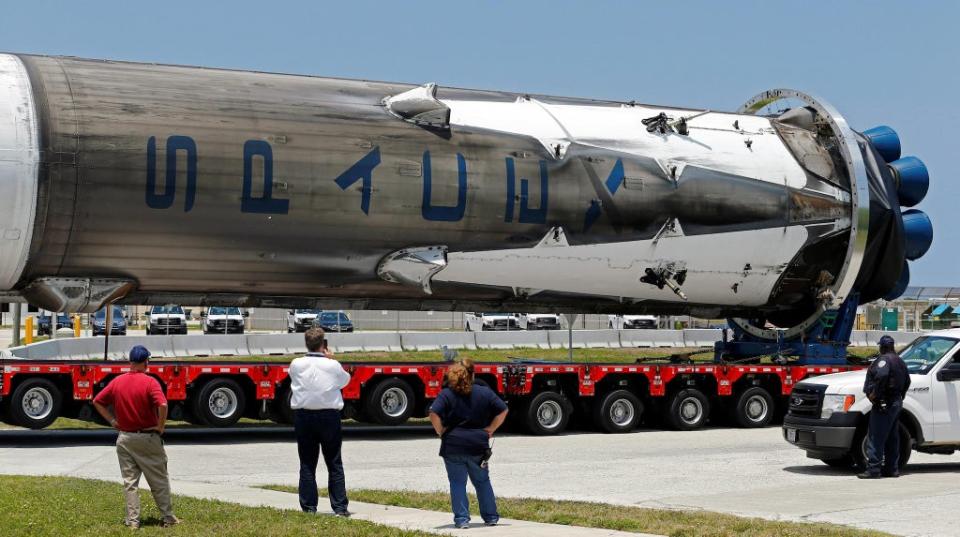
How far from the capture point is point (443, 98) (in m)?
20.5

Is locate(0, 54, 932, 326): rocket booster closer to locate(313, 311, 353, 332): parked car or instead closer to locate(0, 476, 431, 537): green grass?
locate(0, 476, 431, 537): green grass

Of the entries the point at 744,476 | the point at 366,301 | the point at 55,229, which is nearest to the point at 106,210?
the point at 55,229

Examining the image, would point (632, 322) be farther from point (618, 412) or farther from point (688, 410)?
point (618, 412)

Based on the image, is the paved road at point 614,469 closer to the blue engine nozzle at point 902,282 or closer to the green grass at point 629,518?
the green grass at point 629,518

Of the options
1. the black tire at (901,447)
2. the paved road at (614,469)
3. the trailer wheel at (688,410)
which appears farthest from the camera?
the trailer wheel at (688,410)

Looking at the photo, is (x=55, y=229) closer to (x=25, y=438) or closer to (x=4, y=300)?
(x=4, y=300)

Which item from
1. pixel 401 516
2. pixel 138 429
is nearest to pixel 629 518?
pixel 401 516

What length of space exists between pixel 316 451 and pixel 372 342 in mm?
29249

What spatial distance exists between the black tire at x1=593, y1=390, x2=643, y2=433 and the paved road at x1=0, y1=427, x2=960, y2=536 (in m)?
Answer: 0.40

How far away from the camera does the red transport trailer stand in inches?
749

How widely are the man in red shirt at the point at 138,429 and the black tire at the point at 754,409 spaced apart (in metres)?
14.4

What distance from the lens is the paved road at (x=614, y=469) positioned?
13344mm

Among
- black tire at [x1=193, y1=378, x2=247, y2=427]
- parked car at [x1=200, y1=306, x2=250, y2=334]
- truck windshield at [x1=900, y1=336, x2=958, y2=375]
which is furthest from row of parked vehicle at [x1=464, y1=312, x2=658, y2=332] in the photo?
truck windshield at [x1=900, y1=336, x2=958, y2=375]

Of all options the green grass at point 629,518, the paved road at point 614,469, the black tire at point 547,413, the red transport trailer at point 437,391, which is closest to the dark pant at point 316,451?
the green grass at point 629,518
